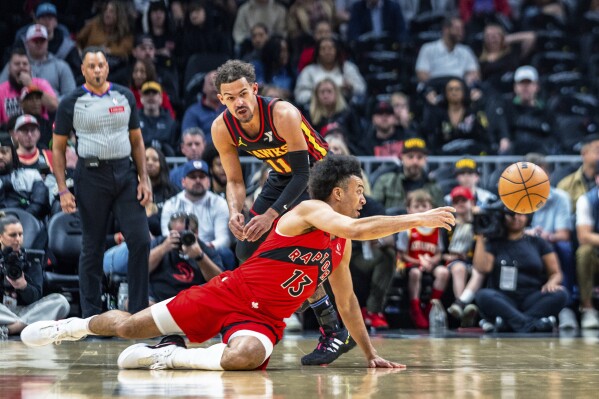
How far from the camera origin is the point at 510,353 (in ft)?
24.4

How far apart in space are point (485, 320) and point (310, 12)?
5.85 m

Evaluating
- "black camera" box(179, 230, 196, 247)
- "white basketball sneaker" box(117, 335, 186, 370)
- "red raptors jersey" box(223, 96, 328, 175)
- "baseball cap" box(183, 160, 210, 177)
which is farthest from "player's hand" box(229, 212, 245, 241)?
"baseball cap" box(183, 160, 210, 177)

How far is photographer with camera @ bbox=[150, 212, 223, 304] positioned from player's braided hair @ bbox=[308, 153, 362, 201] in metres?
3.61

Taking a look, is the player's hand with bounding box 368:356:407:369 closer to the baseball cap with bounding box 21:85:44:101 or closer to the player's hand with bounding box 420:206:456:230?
the player's hand with bounding box 420:206:456:230

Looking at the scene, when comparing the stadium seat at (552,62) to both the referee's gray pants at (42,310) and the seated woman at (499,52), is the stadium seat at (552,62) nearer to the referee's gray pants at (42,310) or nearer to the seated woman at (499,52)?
the seated woman at (499,52)

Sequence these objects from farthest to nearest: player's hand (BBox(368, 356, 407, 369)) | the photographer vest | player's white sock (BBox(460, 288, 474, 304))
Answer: the photographer vest, player's white sock (BBox(460, 288, 474, 304)), player's hand (BBox(368, 356, 407, 369))

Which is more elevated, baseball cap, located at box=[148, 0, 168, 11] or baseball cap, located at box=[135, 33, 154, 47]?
baseball cap, located at box=[148, 0, 168, 11]

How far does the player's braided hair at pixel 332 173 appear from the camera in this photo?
5938mm

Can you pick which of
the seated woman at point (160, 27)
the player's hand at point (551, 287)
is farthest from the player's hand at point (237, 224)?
the seated woman at point (160, 27)

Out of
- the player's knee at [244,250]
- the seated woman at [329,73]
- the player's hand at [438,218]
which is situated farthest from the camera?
the seated woman at [329,73]

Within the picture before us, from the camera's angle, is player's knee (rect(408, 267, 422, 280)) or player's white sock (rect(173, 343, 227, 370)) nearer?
player's white sock (rect(173, 343, 227, 370))

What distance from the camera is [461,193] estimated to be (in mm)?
10836

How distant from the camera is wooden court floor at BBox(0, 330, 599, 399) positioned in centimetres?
495

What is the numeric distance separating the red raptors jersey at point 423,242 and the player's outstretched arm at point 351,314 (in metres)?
4.34
